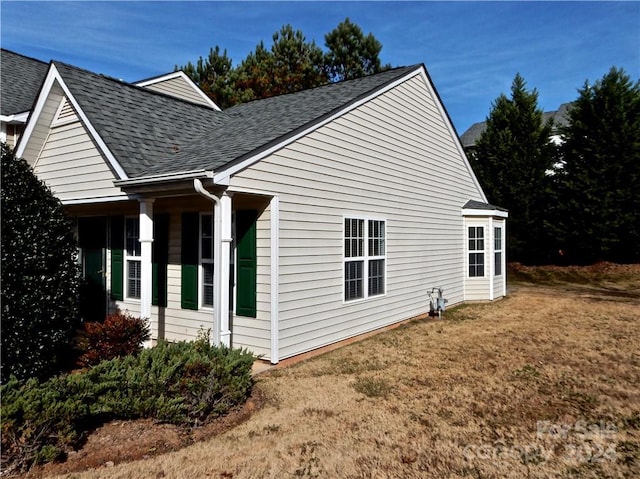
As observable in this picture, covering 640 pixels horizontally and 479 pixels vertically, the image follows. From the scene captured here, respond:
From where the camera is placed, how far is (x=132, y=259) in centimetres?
828

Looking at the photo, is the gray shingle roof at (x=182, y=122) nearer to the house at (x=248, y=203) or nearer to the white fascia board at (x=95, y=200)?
the house at (x=248, y=203)

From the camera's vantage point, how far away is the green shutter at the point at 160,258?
25.5ft

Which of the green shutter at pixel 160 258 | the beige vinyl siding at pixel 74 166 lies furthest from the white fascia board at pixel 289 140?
the green shutter at pixel 160 258

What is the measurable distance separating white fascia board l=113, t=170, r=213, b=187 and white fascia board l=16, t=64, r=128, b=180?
0.14 metres

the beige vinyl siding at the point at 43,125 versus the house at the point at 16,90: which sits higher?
the house at the point at 16,90

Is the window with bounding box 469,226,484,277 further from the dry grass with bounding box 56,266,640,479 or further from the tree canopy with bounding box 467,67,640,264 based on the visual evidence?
the tree canopy with bounding box 467,67,640,264

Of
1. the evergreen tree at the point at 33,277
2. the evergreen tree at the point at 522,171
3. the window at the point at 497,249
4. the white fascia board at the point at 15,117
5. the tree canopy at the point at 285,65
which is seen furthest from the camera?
the tree canopy at the point at 285,65

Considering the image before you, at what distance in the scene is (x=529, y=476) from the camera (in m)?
3.34

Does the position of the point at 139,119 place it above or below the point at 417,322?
above

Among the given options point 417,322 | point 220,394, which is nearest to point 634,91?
point 417,322

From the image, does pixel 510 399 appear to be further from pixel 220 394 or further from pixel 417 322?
pixel 417 322

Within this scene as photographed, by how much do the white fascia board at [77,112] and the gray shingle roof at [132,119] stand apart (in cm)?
→ 6

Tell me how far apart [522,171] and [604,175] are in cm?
337

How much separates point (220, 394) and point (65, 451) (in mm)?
1448
